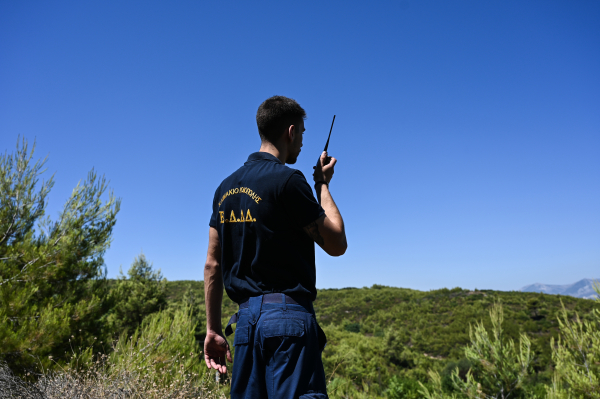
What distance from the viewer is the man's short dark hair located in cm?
182

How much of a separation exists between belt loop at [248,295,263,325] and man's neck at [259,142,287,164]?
0.70m

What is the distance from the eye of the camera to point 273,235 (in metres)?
1.54

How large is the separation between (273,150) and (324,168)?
0.28 meters

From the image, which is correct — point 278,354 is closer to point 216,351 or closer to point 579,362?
point 216,351

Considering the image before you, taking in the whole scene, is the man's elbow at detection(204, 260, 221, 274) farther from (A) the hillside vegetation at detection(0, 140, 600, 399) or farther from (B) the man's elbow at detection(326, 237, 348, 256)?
(A) the hillside vegetation at detection(0, 140, 600, 399)

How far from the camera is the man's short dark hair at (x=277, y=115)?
1820 millimetres

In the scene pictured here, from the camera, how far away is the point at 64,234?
816 cm

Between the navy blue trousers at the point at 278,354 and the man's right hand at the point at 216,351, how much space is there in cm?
30

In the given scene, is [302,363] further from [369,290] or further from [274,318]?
[369,290]

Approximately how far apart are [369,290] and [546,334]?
1024 inches

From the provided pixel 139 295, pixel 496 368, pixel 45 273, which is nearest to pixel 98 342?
pixel 45 273

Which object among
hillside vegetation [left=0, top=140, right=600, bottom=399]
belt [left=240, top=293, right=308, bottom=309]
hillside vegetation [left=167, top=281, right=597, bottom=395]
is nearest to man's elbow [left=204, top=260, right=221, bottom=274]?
belt [left=240, top=293, right=308, bottom=309]

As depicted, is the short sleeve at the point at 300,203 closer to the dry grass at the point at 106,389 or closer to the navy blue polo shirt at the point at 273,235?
the navy blue polo shirt at the point at 273,235

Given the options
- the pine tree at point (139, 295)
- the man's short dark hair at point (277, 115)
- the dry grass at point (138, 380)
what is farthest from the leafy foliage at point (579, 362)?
the pine tree at point (139, 295)
